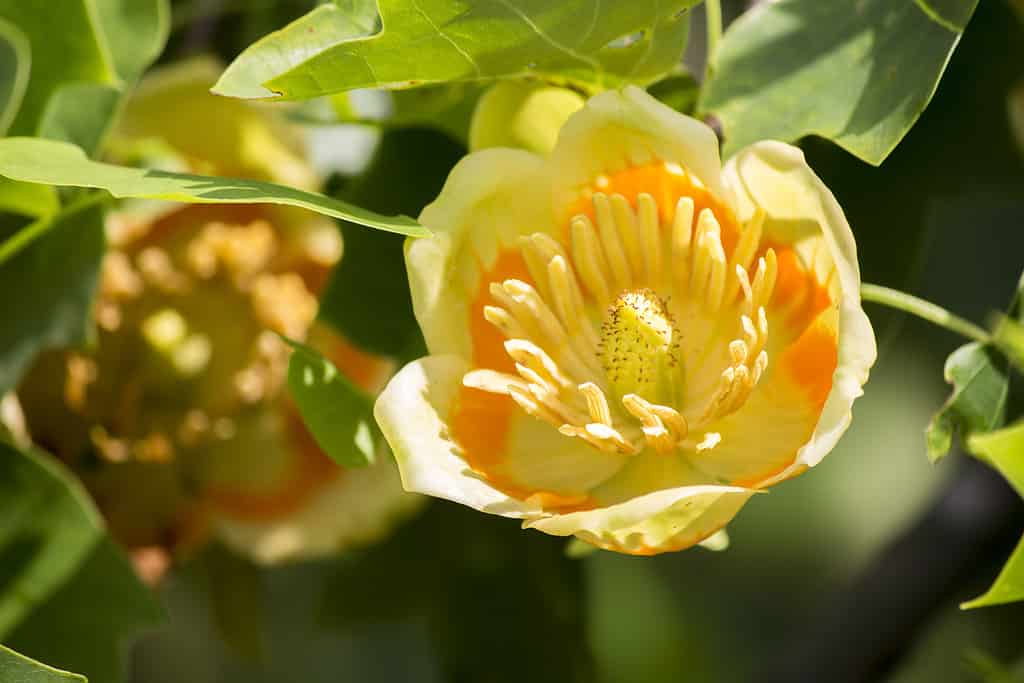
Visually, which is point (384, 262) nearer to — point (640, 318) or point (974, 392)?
point (640, 318)

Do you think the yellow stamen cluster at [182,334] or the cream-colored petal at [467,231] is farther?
the yellow stamen cluster at [182,334]

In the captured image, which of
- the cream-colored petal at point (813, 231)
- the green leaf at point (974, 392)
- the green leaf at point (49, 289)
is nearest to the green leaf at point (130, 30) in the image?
the green leaf at point (49, 289)

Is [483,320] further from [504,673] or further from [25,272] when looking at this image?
[504,673]

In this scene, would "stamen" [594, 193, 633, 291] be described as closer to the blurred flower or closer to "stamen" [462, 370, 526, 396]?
"stamen" [462, 370, 526, 396]

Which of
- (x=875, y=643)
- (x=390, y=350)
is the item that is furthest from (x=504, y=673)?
(x=390, y=350)

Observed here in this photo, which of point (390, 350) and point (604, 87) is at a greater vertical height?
point (604, 87)

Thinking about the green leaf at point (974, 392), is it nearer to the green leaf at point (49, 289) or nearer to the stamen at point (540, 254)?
the stamen at point (540, 254)
